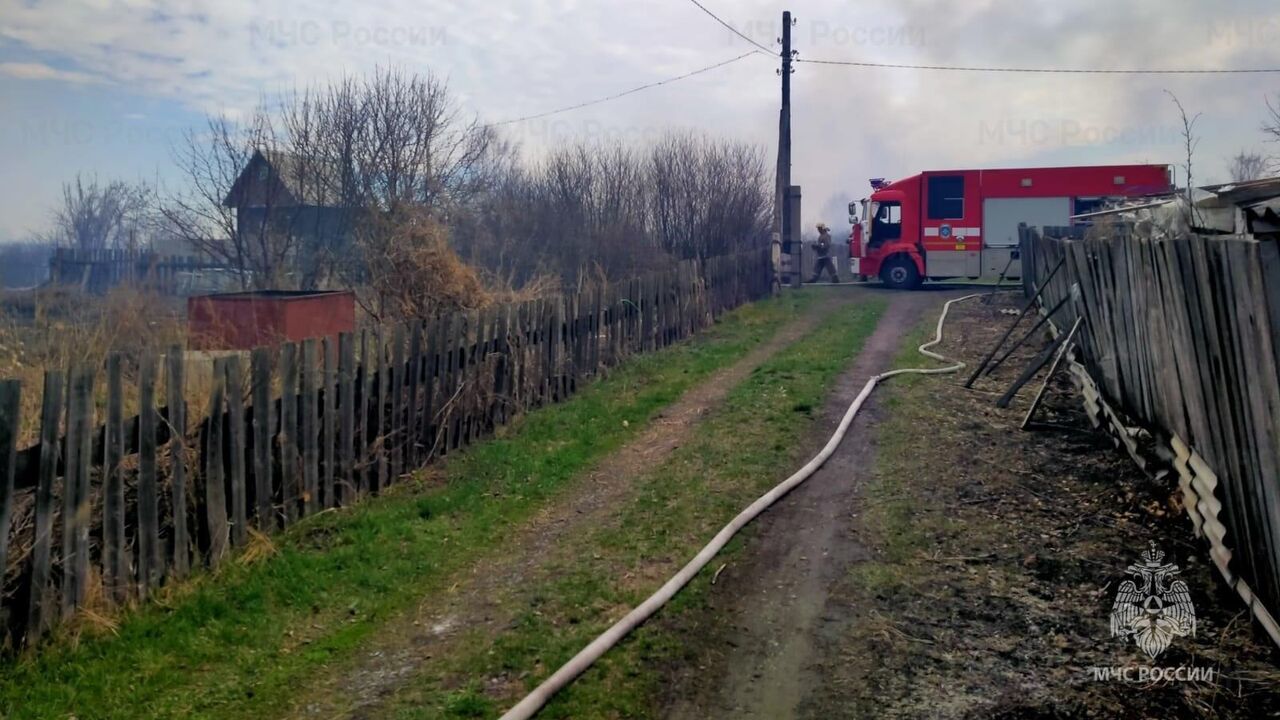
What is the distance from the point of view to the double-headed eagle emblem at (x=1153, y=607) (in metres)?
4.57

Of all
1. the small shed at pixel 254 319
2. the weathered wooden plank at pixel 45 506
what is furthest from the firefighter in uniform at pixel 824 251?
the weathered wooden plank at pixel 45 506

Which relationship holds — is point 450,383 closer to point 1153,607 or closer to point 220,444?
point 220,444

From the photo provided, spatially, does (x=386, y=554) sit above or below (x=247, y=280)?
below

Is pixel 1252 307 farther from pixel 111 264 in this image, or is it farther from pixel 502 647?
pixel 111 264

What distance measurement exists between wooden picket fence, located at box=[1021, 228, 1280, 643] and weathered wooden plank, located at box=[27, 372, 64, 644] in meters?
5.84

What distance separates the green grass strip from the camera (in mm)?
4383

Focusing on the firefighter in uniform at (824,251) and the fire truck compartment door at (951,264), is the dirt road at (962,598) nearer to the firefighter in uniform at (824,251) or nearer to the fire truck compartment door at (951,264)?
the fire truck compartment door at (951,264)

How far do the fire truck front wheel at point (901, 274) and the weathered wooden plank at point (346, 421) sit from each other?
19703mm

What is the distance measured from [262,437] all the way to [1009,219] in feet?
71.1

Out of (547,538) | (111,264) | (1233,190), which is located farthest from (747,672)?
(111,264)

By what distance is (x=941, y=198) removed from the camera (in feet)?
80.1

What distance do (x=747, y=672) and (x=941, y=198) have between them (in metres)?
22.1

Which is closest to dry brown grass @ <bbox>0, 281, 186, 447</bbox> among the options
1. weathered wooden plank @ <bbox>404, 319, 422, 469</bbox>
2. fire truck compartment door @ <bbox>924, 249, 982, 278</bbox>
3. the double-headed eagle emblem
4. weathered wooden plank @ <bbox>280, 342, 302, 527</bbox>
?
weathered wooden plank @ <bbox>280, 342, 302, 527</bbox>

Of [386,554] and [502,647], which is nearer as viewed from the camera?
[502,647]
